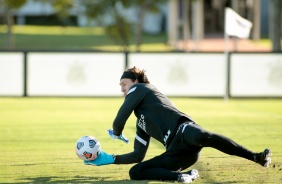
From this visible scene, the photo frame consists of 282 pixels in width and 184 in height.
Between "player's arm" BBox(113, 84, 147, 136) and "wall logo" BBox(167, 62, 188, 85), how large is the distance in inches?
606

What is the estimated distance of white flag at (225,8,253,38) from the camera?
1006 inches

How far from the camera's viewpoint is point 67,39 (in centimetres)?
5272

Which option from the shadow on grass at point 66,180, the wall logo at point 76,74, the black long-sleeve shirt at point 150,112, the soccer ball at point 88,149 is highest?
the black long-sleeve shirt at point 150,112

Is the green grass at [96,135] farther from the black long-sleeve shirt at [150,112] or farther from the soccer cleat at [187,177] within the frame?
the black long-sleeve shirt at [150,112]

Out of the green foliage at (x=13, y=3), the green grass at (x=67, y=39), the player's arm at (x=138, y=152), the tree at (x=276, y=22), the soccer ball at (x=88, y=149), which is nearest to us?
the soccer ball at (x=88, y=149)

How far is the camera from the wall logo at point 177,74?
82.7ft

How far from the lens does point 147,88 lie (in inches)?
389

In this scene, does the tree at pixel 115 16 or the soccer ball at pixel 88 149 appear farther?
the tree at pixel 115 16

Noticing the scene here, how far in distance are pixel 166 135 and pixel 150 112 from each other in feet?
1.07

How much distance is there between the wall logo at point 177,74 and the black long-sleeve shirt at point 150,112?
15274mm

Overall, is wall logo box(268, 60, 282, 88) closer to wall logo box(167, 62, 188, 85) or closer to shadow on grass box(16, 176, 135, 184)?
wall logo box(167, 62, 188, 85)

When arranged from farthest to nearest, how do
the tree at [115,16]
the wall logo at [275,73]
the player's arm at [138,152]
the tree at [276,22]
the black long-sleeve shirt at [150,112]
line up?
1. the tree at [115,16]
2. the tree at [276,22]
3. the wall logo at [275,73]
4. the player's arm at [138,152]
5. the black long-sleeve shirt at [150,112]

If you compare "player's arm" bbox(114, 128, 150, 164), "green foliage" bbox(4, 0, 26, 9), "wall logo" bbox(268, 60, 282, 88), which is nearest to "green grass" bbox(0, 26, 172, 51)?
"green foliage" bbox(4, 0, 26, 9)

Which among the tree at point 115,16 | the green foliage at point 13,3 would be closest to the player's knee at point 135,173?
the green foliage at point 13,3
